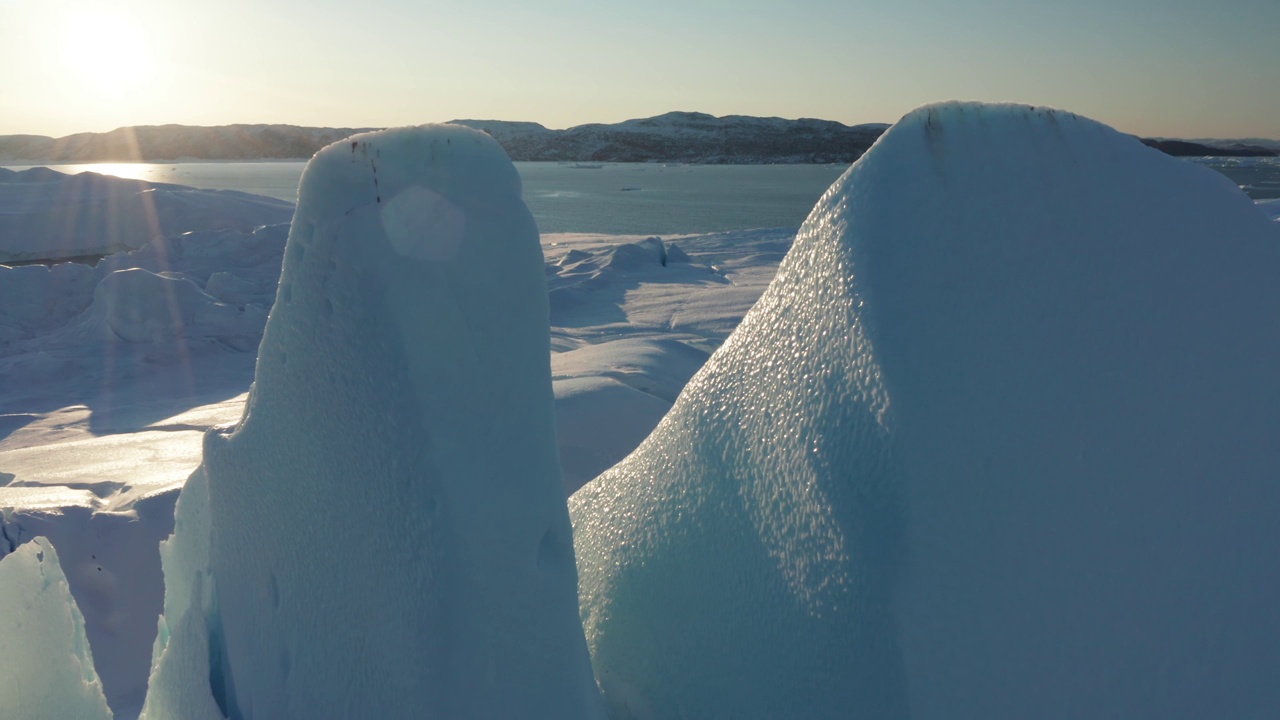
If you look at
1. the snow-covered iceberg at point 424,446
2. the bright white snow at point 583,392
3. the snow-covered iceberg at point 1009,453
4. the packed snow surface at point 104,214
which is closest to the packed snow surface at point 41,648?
the bright white snow at point 583,392

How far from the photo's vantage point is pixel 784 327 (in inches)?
71.2

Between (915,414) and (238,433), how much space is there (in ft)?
4.80

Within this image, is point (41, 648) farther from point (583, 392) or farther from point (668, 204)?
point (668, 204)

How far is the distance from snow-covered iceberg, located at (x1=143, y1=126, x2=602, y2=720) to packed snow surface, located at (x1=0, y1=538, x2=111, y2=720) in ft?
2.65

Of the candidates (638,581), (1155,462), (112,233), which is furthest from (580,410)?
(112,233)

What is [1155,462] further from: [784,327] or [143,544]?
[143,544]

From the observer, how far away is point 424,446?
1.54m

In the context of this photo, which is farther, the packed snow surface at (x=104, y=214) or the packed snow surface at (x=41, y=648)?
the packed snow surface at (x=104, y=214)

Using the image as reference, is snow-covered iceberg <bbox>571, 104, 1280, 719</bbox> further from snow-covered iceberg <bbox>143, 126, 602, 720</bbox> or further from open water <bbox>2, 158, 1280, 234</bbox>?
open water <bbox>2, 158, 1280, 234</bbox>

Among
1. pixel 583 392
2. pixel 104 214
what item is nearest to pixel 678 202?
pixel 104 214

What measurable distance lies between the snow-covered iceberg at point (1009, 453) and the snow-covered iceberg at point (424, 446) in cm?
41

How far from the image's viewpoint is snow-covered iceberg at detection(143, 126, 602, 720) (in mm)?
1538

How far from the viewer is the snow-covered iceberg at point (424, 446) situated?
1538 mm

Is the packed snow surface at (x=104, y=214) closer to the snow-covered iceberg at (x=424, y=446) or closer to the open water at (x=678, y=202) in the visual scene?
the open water at (x=678, y=202)
